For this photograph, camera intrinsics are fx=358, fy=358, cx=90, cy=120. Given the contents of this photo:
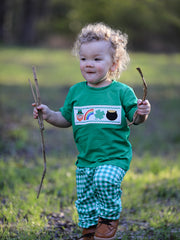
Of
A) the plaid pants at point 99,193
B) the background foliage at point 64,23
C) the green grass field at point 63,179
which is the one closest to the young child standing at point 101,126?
the plaid pants at point 99,193

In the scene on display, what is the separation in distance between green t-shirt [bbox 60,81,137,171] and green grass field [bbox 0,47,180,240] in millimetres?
832

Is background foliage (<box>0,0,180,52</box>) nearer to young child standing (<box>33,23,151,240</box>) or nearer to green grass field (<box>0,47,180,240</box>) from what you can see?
green grass field (<box>0,47,180,240</box>)

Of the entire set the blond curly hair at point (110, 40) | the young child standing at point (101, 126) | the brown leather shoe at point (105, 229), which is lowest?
→ the brown leather shoe at point (105, 229)

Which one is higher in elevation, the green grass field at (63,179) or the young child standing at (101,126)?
the young child standing at (101,126)

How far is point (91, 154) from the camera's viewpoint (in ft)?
8.95

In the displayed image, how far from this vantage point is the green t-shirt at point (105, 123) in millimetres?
2686

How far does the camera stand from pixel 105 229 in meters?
2.65

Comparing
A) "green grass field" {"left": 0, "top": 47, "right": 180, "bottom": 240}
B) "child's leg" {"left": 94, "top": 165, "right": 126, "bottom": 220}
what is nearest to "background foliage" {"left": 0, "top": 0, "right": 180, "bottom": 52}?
"green grass field" {"left": 0, "top": 47, "right": 180, "bottom": 240}

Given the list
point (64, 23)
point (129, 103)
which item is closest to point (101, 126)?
point (129, 103)


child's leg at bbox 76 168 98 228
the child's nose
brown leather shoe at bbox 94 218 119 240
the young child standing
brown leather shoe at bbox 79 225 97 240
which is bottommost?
brown leather shoe at bbox 79 225 97 240

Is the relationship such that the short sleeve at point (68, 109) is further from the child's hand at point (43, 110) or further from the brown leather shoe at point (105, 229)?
the brown leather shoe at point (105, 229)

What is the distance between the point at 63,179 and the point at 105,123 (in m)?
1.99

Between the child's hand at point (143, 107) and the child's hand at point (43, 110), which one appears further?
the child's hand at point (43, 110)

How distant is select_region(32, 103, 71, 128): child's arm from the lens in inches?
110
